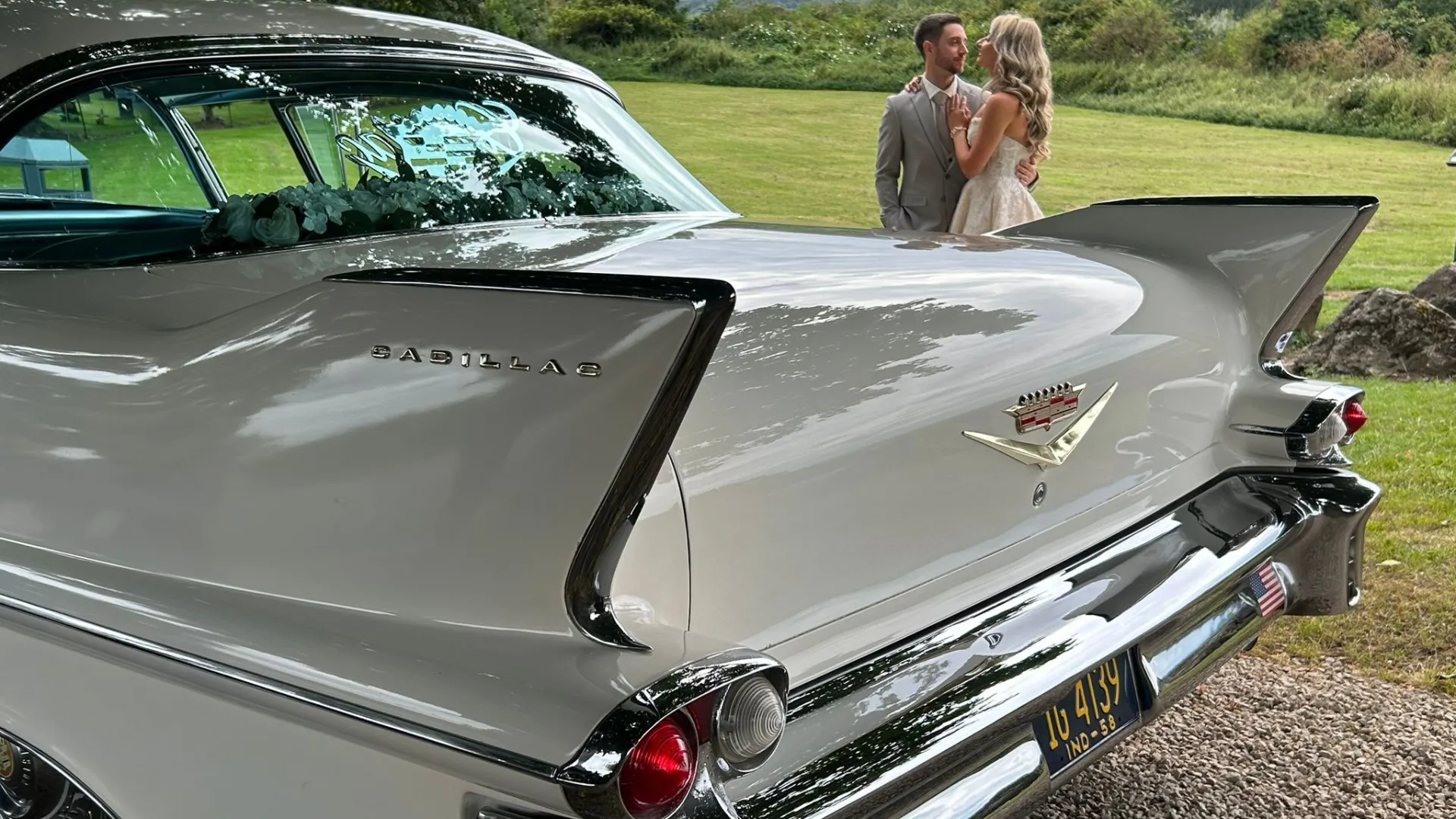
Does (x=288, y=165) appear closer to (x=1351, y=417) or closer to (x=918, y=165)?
(x=1351, y=417)

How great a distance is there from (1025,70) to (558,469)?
403 centimetres

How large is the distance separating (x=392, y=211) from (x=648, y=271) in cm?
73

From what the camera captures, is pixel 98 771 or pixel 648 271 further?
pixel 648 271

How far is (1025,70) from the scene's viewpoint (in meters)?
4.80

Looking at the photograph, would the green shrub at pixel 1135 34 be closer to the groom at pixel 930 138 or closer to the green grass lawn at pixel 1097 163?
the green grass lawn at pixel 1097 163

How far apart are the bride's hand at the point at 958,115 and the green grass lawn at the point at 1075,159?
8.97 metres

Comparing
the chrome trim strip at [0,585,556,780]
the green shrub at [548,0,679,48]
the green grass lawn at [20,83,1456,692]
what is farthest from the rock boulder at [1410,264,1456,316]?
the green shrub at [548,0,679,48]

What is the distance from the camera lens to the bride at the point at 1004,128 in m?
4.79

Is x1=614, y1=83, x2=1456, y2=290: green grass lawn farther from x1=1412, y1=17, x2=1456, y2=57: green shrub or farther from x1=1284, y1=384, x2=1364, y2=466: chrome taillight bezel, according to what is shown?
x1=1284, y1=384, x2=1364, y2=466: chrome taillight bezel

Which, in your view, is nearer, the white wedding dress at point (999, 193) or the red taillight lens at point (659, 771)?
the red taillight lens at point (659, 771)

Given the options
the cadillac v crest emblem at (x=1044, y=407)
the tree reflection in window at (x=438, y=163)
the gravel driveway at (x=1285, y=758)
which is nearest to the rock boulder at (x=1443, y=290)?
the gravel driveway at (x=1285, y=758)

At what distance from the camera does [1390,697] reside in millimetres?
3307

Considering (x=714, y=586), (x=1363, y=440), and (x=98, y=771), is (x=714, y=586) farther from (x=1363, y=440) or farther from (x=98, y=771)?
(x=1363, y=440)

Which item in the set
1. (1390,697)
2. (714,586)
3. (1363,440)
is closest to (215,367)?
(714,586)
